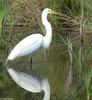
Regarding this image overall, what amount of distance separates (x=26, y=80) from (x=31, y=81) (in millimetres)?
117

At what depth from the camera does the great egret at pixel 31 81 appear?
3930 mm

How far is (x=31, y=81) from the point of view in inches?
172

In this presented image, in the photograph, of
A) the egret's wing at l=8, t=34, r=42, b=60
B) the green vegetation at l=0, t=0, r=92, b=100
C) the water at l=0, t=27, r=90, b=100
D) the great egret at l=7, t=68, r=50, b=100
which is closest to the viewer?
the water at l=0, t=27, r=90, b=100

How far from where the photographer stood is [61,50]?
21.9 feet

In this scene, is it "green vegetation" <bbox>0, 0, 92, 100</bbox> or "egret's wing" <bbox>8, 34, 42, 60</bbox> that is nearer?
"green vegetation" <bbox>0, 0, 92, 100</bbox>

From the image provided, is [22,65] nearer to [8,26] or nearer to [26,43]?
[26,43]

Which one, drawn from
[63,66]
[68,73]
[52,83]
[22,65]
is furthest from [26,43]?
[52,83]

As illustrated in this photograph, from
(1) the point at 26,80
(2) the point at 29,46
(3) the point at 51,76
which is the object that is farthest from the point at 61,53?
(1) the point at 26,80

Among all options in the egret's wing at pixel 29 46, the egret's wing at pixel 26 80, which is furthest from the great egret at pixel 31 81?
the egret's wing at pixel 29 46

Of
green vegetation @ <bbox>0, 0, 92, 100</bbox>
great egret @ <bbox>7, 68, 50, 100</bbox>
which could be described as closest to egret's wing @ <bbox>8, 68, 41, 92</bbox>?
great egret @ <bbox>7, 68, 50, 100</bbox>

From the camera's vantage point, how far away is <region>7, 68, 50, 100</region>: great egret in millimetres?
3930

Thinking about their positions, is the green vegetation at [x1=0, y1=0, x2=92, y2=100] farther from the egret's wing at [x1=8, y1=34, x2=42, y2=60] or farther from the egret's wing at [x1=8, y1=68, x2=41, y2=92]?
the egret's wing at [x1=8, y1=34, x2=42, y2=60]

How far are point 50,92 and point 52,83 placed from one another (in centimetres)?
42

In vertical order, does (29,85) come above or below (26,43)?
below
